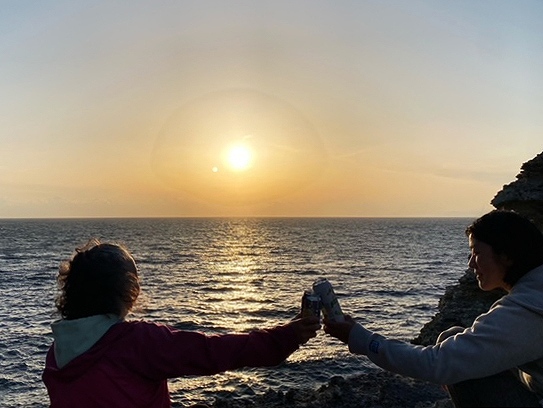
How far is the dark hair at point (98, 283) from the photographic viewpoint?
11.1 feet

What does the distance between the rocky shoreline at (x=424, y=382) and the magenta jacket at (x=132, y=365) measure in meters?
10.1

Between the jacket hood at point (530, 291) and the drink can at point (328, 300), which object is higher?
the jacket hood at point (530, 291)

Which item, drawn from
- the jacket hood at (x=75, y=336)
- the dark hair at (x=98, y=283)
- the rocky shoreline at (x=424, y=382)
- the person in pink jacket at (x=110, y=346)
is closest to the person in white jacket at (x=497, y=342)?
the person in pink jacket at (x=110, y=346)

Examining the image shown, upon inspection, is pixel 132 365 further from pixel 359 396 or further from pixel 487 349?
pixel 359 396

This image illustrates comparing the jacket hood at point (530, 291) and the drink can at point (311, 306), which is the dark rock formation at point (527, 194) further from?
the drink can at point (311, 306)

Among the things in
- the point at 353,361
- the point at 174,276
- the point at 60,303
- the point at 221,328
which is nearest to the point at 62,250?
the point at 174,276

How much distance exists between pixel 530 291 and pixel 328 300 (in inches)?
61.2

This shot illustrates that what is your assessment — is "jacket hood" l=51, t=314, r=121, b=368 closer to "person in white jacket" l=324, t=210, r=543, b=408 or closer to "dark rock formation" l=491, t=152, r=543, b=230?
"person in white jacket" l=324, t=210, r=543, b=408

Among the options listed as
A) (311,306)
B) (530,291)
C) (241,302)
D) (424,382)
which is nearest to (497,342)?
(530,291)

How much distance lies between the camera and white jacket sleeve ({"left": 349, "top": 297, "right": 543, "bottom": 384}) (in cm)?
352

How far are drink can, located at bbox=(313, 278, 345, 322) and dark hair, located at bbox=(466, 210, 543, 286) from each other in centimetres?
127

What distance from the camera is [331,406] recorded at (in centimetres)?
1391

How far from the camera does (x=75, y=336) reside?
331cm

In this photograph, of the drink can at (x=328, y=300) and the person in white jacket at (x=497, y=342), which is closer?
the person in white jacket at (x=497, y=342)
